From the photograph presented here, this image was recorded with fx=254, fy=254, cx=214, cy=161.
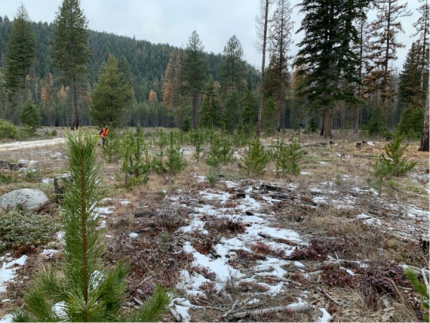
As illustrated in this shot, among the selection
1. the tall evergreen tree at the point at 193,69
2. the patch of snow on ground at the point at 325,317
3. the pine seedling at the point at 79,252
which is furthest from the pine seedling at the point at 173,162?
the tall evergreen tree at the point at 193,69

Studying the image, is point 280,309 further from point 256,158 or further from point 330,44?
point 330,44

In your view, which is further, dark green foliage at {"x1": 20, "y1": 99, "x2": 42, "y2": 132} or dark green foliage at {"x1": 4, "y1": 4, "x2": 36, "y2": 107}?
dark green foliage at {"x1": 4, "y1": 4, "x2": 36, "y2": 107}

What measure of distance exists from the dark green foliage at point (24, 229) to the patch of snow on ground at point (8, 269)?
252mm

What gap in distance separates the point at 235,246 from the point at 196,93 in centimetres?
3766

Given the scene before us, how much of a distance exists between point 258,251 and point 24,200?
467 cm

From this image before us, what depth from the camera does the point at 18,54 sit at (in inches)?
1283

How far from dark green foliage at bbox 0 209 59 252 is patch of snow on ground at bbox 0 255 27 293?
0.83 feet

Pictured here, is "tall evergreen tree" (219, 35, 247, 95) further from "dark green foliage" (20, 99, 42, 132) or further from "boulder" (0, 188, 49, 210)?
"boulder" (0, 188, 49, 210)

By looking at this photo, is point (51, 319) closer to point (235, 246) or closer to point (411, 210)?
point (235, 246)

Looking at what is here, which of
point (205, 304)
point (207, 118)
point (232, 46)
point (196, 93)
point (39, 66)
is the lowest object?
point (205, 304)

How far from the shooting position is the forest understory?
2.59 metres

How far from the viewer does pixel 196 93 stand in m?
39.5

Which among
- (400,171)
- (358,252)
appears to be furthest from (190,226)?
(400,171)

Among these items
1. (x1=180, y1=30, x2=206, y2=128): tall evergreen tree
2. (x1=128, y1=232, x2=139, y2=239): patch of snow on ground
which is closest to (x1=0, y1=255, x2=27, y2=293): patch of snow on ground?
(x1=128, y1=232, x2=139, y2=239): patch of snow on ground
